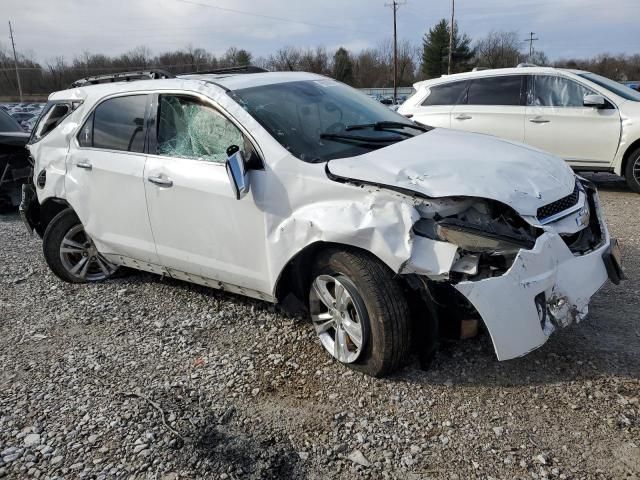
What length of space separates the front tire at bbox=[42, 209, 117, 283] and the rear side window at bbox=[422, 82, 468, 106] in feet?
18.6

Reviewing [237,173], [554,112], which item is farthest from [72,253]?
[554,112]

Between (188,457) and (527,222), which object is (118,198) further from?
(527,222)

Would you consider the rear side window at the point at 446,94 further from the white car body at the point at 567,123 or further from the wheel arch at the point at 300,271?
the wheel arch at the point at 300,271

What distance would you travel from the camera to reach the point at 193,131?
394cm

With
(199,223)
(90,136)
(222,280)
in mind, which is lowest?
(222,280)

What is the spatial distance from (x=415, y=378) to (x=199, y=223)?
1.76m

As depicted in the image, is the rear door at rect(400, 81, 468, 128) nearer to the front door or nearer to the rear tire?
the rear tire

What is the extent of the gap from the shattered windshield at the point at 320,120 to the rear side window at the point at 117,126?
→ 0.93 meters

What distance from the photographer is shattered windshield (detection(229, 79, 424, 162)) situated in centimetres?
355

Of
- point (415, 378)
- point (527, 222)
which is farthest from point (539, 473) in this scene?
point (527, 222)

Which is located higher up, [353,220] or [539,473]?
[353,220]

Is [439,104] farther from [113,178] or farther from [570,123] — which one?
[113,178]

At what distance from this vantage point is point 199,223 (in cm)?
384

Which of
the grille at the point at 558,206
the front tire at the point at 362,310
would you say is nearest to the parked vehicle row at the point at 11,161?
the front tire at the point at 362,310
